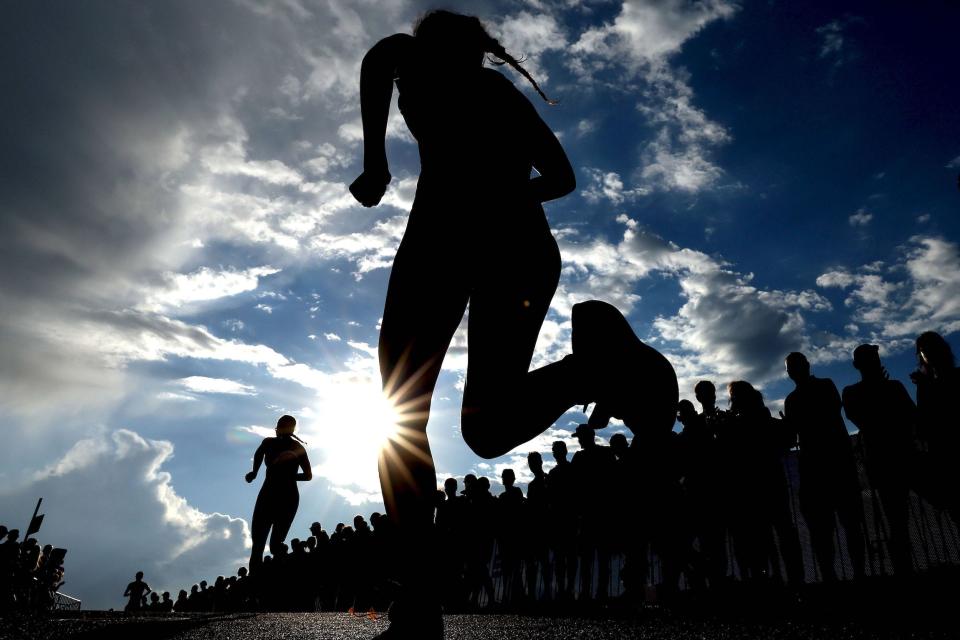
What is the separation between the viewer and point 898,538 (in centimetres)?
518

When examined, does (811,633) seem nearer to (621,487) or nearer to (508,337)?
(508,337)

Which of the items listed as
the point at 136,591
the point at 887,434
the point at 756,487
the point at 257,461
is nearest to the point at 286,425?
the point at 257,461

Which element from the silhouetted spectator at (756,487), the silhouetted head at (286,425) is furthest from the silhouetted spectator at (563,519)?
the silhouetted head at (286,425)

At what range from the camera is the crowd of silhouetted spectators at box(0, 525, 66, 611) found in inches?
366

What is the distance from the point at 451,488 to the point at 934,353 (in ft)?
27.8

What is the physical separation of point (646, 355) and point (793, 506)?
7.56 m

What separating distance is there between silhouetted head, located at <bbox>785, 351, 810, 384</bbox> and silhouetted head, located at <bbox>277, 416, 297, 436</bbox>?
6227 millimetres

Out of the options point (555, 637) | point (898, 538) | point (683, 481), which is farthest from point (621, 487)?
point (555, 637)

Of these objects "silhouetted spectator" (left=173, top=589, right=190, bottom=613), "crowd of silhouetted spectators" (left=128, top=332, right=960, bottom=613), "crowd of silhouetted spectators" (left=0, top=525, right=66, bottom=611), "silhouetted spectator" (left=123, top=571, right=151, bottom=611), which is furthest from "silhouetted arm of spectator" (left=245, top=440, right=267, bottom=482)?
"silhouetted spectator" (left=173, top=589, right=190, bottom=613)

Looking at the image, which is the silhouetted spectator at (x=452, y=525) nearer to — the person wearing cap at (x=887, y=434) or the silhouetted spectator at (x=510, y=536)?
the silhouetted spectator at (x=510, y=536)

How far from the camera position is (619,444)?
847 cm

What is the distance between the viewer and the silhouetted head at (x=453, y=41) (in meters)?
2.19

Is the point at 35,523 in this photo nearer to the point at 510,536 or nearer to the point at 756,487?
the point at 510,536

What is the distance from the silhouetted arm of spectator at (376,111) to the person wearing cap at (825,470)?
17.9ft
